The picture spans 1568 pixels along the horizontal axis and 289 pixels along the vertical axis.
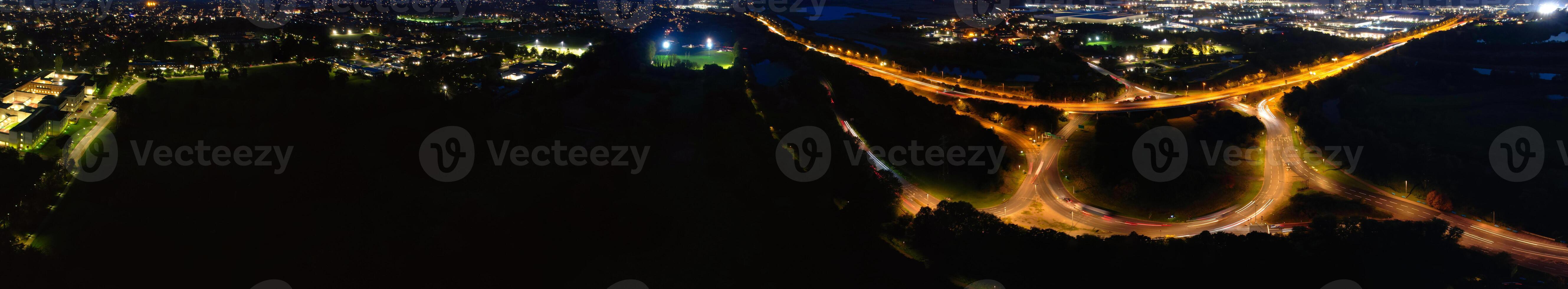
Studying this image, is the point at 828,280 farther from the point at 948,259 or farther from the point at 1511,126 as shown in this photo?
the point at 1511,126

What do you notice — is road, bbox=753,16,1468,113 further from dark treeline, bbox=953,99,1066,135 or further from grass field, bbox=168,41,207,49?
grass field, bbox=168,41,207,49

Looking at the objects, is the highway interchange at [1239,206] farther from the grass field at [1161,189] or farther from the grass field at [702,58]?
the grass field at [702,58]

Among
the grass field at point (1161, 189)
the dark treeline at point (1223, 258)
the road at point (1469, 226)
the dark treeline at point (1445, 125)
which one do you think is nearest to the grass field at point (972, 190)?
the grass field at point (1161, 189)

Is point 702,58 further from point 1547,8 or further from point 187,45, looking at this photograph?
point 1547,8

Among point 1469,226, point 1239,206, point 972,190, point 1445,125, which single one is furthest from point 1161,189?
point 1445,125

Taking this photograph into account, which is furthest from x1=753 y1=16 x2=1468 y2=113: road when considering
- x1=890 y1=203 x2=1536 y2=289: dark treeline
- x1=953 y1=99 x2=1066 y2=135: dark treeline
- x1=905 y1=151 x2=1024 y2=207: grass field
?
x1=890 y1=203 x2=1536 y2=289: dark treeline

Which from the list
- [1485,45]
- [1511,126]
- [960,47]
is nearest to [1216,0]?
[1485,45]
